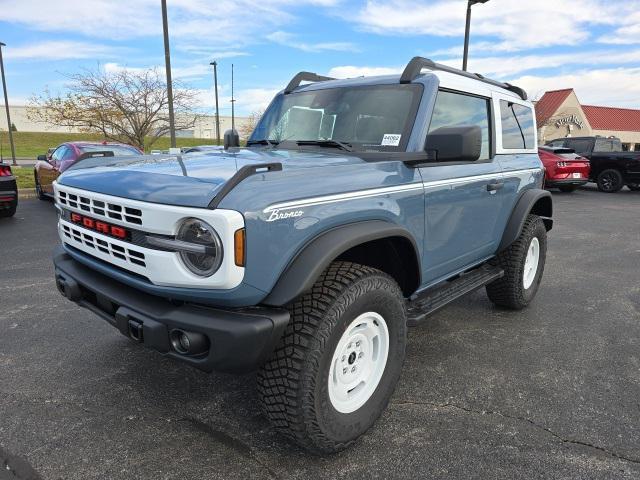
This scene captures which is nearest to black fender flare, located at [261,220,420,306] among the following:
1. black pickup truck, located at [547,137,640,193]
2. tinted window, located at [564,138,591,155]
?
black pickup truck, located at [547,137,640,193]

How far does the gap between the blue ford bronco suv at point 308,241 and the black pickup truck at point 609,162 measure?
14985 mm

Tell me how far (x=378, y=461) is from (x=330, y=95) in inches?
95.4

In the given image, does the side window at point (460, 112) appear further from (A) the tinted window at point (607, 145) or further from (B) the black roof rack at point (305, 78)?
(A) the tinted window at point (607, 145)

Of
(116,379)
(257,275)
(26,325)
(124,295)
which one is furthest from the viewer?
(26,325)

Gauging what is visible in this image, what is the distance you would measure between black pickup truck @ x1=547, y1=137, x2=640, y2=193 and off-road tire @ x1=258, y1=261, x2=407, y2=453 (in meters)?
16.8

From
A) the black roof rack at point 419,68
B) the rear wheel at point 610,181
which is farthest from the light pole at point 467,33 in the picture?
the black roof rack at point 419,68

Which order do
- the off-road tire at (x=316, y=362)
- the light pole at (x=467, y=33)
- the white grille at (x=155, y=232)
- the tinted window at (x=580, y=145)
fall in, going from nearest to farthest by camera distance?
the white grille at (x=155, y=232) < the off-road tire at (x=316, y=362) < the light pole at (x=467, y=33) < the tinted window at (x=580, y=145)

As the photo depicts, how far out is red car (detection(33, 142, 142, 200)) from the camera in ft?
34.2

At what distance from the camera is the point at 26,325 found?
13.3 feet

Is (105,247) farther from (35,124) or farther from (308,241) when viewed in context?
(35,124)

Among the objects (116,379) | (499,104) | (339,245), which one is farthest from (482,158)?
(116,379)

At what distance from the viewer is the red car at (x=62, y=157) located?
10.4 m

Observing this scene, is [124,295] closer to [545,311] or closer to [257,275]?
[257,275]

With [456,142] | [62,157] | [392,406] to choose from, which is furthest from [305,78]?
[62,157]
